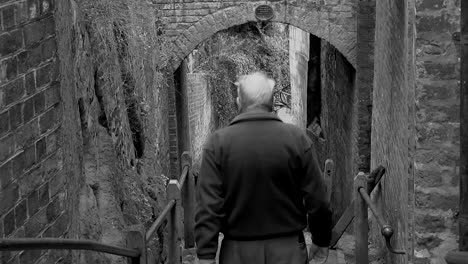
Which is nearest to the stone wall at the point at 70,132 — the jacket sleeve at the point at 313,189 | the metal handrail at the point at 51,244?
the metal handrail at the point at 51,244

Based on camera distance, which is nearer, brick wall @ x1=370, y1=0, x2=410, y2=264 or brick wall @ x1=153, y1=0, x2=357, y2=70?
brick wall @ x1=370, y1=0, x2=410, y2=264

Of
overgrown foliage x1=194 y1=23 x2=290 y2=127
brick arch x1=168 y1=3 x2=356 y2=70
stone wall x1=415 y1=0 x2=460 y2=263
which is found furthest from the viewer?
overgrown foliage x1=194 y1=23 x2=290 y2=127

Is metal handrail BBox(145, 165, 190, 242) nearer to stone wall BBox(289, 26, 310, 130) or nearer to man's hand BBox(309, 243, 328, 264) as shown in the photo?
man's hand BBox(309, 243, 328, 264)

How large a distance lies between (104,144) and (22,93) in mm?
2663

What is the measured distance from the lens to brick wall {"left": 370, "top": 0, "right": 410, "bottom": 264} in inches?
220

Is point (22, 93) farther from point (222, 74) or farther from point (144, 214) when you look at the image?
point (222, 74)

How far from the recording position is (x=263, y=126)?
3.75 meters

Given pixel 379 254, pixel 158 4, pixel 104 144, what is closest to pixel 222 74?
pixel 158 4

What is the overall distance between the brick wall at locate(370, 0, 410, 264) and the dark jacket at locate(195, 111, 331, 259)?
178cm

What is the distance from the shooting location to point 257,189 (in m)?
3.69

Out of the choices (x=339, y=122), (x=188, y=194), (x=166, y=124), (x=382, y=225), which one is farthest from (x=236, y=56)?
(x=382, y=225)

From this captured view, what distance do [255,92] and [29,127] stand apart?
1.19 meters

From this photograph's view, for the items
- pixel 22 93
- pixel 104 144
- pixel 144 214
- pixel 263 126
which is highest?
pixel 22 93

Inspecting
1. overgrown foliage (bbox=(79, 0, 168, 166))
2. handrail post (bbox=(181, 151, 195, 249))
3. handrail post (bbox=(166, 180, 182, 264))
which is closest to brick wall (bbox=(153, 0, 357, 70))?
overgrown foliage (bbox=(79, 0, 168, 166))
